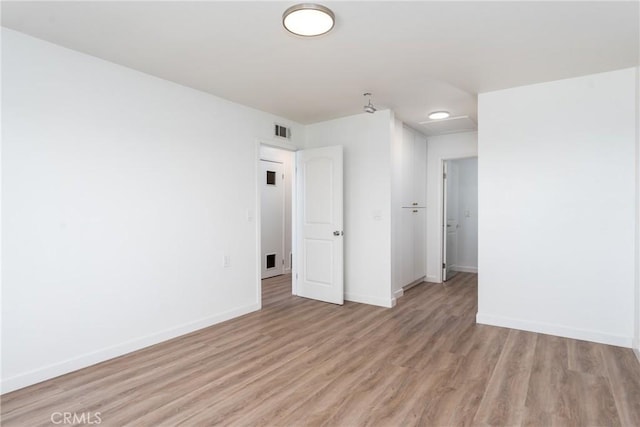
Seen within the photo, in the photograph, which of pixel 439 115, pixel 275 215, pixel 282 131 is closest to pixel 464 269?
pixel 439 115

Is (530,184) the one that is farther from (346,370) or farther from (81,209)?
(81,209)

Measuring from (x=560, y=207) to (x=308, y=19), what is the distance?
3.00 m

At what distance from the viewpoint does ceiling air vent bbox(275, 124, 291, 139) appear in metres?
4.76

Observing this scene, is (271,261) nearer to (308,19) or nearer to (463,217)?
(463,217)

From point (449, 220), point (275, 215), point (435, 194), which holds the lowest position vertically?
point (449, 220)

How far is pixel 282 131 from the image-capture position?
484 cm

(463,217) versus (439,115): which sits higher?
(439,115)

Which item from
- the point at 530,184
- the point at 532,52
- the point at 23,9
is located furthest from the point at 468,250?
the point at 23,9

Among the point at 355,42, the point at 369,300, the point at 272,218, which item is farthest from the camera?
the point at 272,218

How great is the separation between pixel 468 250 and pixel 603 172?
3967mm

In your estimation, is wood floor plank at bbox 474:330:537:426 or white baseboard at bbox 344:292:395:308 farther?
white baseboard at bbox 344:292:395:308

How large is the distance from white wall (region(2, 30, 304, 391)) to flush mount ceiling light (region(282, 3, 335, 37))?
172 cm

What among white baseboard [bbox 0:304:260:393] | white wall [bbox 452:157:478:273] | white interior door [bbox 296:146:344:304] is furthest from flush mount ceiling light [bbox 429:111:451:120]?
white baseboard [bbox 0:304:260:393]

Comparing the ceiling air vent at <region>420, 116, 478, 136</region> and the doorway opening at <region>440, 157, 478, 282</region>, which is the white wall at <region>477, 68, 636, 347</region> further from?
the doorway opening at <region>440, 157, 478, 282</region>
